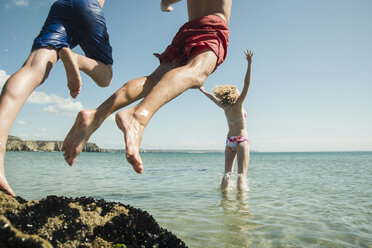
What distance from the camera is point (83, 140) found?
2.14m

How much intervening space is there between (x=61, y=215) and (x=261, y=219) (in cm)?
289

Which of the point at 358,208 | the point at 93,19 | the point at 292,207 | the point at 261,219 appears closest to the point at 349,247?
the point at 261,219

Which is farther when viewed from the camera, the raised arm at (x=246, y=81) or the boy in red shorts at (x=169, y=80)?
the raised arm at (x=246, y=81)

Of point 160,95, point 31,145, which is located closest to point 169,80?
point 160,95

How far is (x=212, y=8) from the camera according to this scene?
2.72m

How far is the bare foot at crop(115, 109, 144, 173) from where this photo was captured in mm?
1810

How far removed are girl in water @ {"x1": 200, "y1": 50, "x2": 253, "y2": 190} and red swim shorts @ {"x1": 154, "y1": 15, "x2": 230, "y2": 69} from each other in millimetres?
3450

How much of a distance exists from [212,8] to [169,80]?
1101 millimetres

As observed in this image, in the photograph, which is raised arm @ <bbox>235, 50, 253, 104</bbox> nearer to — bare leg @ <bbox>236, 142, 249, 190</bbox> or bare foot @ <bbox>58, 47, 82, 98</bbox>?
bare leg @ <bbox>236, 142, 249, 190</bbox>

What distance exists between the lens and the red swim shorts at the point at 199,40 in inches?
98.7

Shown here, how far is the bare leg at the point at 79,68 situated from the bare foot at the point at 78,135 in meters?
0.70

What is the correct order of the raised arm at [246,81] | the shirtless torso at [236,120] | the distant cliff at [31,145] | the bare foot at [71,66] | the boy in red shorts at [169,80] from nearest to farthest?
the boy in red shorts at [169,80] < the bare foot at [71,66] < the raised arm at [246,81] < the shirtless torso at [236,120] < the distant cliff at [31,145]

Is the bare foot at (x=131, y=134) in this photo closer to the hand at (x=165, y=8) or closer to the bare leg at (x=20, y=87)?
the bare leg at (x=20, y=87)

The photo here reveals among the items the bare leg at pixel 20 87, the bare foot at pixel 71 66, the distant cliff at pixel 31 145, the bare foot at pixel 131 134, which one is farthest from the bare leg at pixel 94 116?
the distant cliff at pixel 31 145
